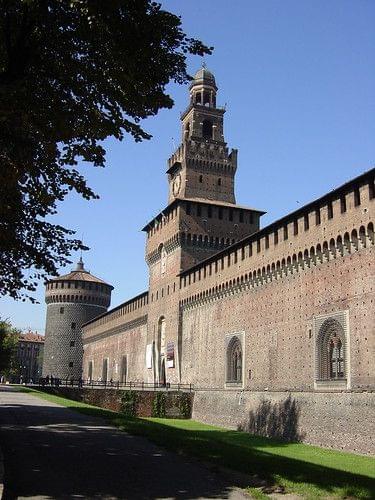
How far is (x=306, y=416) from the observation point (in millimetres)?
21172

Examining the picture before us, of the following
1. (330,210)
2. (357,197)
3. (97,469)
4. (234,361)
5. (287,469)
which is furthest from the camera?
(234,361)

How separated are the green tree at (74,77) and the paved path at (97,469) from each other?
4.30 metres

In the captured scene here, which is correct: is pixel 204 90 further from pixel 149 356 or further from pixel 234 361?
pixel 234 361

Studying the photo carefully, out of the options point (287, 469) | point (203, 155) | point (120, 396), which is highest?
point (203, 155)

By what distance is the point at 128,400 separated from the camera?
33.6 meters

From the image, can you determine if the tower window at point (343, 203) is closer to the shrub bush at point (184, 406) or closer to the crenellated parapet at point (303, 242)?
the crenellated parapet at point (303, 242)

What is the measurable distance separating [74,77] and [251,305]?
59.8 feet

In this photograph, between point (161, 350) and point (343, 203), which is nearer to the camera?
point (343, 203)

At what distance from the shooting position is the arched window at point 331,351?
19.7 metres

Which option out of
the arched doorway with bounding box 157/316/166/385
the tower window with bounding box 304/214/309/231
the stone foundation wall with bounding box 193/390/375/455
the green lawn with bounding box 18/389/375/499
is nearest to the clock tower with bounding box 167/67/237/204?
the arched doorway with bounding box 157/316/166/385

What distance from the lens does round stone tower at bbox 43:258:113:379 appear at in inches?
2463

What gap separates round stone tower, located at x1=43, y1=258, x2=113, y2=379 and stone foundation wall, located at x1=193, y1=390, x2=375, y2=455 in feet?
117

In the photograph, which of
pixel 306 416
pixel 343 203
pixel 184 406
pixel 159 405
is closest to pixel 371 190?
pixel 343 203

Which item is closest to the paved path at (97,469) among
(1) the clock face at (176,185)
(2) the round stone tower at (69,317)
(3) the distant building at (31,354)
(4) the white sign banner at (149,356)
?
(4) the white sign banner at (149,356)
